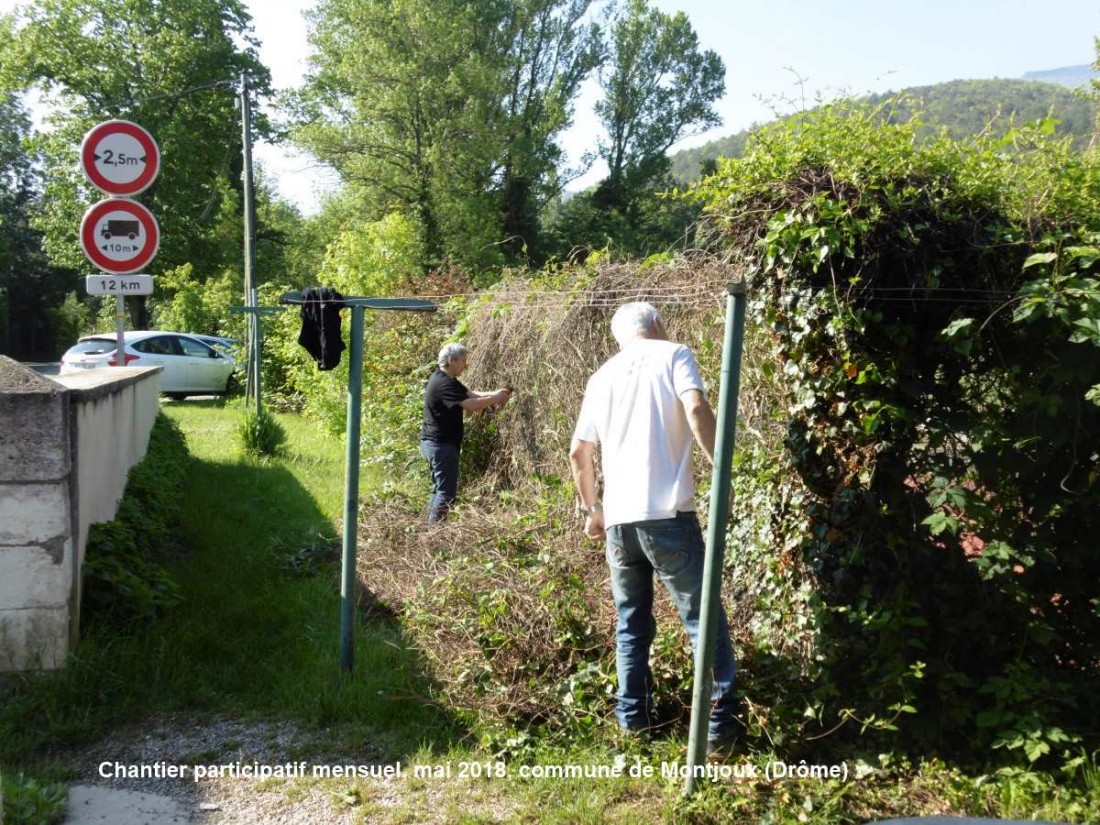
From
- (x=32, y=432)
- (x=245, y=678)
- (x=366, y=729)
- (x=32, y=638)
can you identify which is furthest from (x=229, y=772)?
(x=32, y=432)

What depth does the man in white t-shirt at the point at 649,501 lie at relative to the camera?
386cm

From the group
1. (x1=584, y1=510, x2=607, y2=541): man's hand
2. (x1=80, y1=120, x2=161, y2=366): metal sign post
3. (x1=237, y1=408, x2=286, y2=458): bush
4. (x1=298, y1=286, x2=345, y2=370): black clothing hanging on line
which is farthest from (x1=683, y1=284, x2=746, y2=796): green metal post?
(x1=237, y1=408, x2=286, y2=458): bush

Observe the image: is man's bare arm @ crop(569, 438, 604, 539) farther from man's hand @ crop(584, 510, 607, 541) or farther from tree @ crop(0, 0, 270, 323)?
tree @ crop(0, 0, 270, 323)

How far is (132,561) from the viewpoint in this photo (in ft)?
17.9

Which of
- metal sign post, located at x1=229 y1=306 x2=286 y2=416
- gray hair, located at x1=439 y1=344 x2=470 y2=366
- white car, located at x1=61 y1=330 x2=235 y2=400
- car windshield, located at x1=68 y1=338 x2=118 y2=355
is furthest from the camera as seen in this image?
white car, located at x1=61 y1=330 x2=235 y2=400

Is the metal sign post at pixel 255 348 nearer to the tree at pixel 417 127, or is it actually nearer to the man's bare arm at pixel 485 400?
the man's bare arm at pixel 485 400

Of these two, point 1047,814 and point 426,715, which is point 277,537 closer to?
point 426,715

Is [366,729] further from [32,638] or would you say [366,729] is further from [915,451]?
[915,451]

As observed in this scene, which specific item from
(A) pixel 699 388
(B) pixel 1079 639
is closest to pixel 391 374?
(A) pixel 699 388

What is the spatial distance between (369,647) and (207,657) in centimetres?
84

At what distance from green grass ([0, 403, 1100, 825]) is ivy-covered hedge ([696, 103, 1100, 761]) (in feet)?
1.03

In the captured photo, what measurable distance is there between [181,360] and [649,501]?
19194 mm

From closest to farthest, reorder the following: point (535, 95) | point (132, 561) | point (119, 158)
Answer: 1. point (132, 561)
2. point (119, 158)
3. point (535, 95)

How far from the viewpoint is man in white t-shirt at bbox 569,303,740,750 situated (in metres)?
3.86
